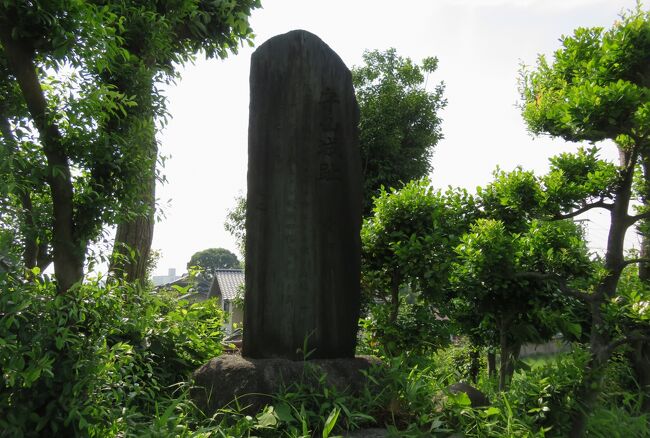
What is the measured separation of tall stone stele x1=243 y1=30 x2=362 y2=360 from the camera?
440 cm

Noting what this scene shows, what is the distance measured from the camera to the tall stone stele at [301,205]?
4402 mm

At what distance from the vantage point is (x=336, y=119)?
4641 mm

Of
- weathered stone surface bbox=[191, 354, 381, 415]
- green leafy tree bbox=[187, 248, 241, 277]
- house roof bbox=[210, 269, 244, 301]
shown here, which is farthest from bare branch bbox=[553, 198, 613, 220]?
green leafy tree bbox=[187, 248, 241, 277]

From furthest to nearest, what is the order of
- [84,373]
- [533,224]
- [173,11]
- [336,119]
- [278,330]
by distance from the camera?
1. [533,224]
2. [173,11]
3. [336,119]
4. [278,330]
5. [84,373]

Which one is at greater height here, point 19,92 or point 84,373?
Answer: point 19,92

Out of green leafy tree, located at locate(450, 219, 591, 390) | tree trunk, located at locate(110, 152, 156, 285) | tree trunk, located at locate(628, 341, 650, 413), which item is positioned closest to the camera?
green leafy tree, located at locate(450, 219, 591, 390)

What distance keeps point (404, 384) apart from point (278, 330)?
1116mm

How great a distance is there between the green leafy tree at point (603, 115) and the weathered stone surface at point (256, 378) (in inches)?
76.0

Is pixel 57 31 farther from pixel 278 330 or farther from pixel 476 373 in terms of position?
pixel 476 373

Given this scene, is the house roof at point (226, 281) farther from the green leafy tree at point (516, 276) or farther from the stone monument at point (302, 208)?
the stone monument at point (302, 208)

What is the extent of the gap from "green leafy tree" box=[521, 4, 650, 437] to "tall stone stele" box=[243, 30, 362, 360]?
2111mm

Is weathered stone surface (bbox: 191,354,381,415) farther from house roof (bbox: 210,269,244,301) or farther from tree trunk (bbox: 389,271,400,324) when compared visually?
house roof (bbox: 210,269,244,301)

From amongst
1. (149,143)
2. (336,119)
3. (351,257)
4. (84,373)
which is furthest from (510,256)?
(84,373)

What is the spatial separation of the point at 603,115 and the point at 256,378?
Result: 3843 mm
